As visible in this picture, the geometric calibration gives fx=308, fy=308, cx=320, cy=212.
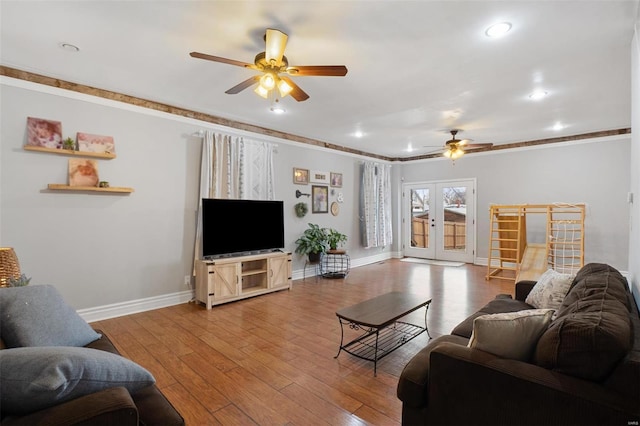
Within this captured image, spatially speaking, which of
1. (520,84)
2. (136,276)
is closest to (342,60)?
(520,84)

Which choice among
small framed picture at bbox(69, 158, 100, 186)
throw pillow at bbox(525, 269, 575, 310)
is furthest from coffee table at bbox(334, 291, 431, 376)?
small framed picture at bbox(69, 158, 100, 186)

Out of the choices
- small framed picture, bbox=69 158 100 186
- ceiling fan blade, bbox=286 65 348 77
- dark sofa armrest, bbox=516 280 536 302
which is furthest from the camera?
small framed picture, bbox=69 158 100 186

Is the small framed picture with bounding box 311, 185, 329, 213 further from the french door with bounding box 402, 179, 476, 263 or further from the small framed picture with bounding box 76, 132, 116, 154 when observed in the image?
the small framed picture with bounding box 76, 132, 116, 154

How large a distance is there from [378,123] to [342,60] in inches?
89.6

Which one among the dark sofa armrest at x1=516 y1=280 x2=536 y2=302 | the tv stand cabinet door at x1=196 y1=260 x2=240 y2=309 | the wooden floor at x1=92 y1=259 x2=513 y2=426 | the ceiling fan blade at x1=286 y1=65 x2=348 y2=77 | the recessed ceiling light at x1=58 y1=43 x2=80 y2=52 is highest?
the recessed ceiling light at x1=58 y1=43 x2=80 y2=52

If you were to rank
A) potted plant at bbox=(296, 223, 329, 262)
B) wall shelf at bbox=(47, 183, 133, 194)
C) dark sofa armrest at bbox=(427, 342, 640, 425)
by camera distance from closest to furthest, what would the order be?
dark sofa armrest at bbox=(427, 342, 640, 425)
wall shelf at bbox=(47, 183, 133, 194)
potted plant at bbox=(296, 223, 329, 262)

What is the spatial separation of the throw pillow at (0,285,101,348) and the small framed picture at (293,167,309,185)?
168 inches

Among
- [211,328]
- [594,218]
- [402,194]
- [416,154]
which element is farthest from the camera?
[402,194]

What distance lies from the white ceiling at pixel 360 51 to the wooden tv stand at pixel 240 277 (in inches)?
86.3

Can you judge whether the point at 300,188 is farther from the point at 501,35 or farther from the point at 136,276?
the point at 501,35

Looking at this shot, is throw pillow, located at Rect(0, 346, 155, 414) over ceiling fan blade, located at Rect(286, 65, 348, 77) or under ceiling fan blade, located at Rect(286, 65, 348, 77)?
under

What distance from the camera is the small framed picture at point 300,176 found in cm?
585

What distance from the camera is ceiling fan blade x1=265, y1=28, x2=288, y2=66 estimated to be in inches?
91.0

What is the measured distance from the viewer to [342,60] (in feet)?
9.71
